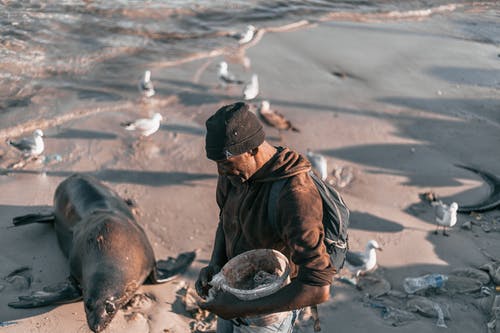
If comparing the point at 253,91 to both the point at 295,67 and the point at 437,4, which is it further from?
the point at 437,4

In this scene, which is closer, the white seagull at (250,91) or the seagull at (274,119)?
the seagull at (274,119)

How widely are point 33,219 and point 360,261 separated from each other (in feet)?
12.4

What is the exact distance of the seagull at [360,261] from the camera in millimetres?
5582

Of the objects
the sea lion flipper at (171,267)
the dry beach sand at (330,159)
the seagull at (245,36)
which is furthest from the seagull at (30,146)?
the seagull at (245,36)

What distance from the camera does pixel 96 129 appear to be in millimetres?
8227

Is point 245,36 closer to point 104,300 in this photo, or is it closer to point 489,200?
point 489,200

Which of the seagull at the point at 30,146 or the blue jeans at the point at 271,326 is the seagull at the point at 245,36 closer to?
the seagull at the point at 30,146

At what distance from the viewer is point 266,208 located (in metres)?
2.65

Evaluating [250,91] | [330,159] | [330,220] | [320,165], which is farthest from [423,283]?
[250,91]

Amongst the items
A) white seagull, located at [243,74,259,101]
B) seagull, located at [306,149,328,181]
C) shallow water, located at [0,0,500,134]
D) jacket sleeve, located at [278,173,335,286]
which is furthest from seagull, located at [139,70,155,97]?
jacket sleeve, located at [278,173,335,286]

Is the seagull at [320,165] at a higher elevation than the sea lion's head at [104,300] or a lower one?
higher

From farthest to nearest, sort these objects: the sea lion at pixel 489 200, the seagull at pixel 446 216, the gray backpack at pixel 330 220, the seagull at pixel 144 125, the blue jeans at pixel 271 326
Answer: the seagull at pixel 144 125 → the sea lion at pixel 489 200 → the seagull at pixel 446 216 → the blue jeans at pixel 271 326 → the gray backpack at pixel 330 220

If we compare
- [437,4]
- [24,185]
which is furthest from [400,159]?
[437,4]

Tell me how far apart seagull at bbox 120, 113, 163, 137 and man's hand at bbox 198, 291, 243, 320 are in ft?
17.2
